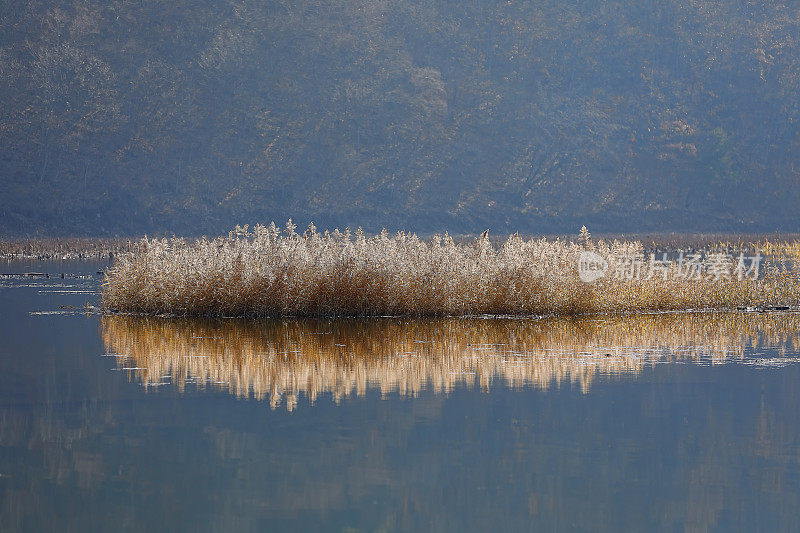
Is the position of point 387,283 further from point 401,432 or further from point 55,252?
point 55,252

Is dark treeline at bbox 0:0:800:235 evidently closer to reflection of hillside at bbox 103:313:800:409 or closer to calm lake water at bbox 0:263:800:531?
reflection of hillside at bbox 103:313:800:409

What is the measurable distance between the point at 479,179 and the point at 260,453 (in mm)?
93456

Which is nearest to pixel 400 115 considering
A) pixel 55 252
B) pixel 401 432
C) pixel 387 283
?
pixel 55 252

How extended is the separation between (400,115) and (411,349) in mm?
93019

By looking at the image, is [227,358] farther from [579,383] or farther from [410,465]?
[410,465]

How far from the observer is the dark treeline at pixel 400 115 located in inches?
3925

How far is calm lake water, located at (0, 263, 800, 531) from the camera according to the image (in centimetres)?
957

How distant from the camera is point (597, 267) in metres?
25.9

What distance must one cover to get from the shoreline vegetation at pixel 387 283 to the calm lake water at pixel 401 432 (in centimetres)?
365

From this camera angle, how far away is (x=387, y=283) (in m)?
24.7

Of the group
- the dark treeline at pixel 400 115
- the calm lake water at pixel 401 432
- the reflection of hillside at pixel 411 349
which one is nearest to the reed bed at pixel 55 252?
the reflection of hillside at pixel 411 349

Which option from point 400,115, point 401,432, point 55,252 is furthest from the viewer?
point 400,115

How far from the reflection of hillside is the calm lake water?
0.26ft

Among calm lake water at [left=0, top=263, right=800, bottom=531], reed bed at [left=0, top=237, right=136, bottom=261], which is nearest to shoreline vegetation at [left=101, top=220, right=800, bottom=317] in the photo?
calm lake water at [left=0, top=263, right=800, bottom=531]
